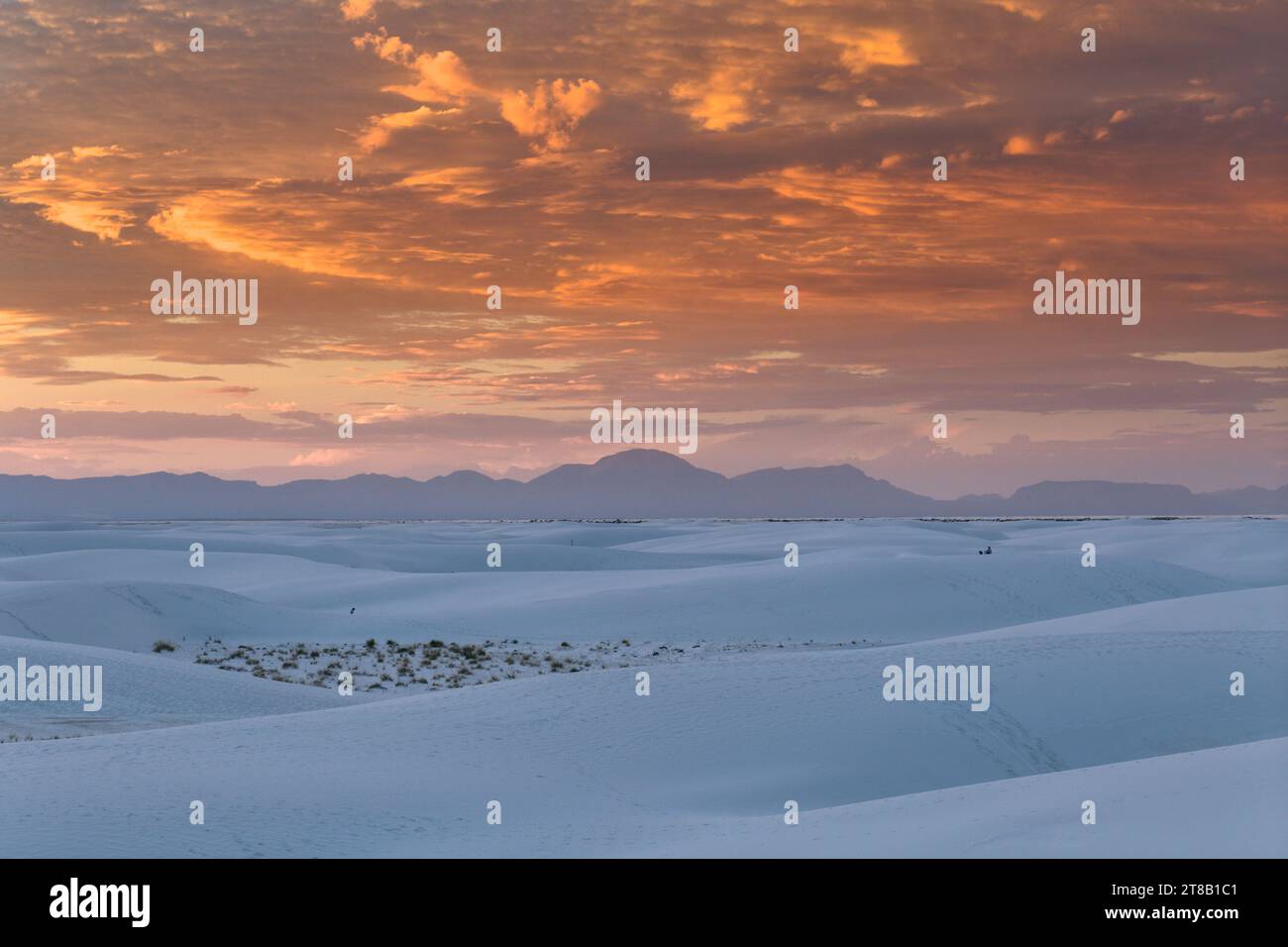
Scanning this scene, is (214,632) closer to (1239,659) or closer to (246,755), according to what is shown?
(246,755)

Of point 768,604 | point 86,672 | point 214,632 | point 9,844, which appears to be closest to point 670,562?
point 768,604

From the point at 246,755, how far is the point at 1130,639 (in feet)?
49.5

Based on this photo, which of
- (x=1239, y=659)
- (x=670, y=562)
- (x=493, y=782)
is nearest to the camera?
(x=493, y=782)

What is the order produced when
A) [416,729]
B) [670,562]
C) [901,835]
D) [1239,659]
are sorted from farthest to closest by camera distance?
[670,562]
[1239,659]
[416,729]
[901,835]

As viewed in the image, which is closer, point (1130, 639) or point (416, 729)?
point (416, 729)

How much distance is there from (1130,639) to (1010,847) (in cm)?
1401

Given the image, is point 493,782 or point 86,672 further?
point 86,672

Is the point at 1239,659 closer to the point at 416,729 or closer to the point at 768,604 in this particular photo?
the point at 416,729

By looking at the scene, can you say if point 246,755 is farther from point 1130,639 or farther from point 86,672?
point 1130,639

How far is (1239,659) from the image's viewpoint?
66.5 ft
